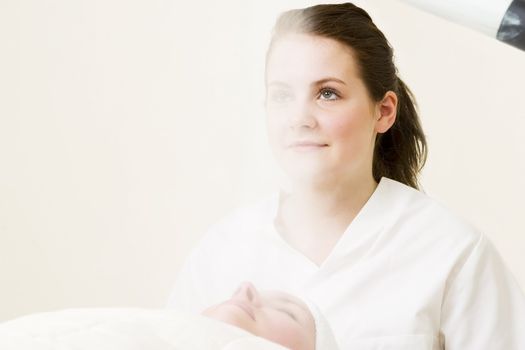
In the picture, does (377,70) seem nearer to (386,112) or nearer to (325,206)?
(386,112)

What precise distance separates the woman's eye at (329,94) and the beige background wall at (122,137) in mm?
94

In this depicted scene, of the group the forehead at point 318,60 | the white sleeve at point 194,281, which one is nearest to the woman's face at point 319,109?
the forehead at point 318,60

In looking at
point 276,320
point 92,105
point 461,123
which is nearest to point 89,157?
point 92,105

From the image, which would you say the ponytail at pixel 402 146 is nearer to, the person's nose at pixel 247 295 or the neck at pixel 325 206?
the neck at pixel 325 206

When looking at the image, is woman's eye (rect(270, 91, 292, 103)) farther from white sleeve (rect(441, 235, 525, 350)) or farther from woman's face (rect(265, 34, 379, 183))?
white sleeve (rect(441, 235, 525, 350))

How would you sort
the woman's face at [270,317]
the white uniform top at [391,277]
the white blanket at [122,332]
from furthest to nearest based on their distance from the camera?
the white uniform top at [391,277] → the woman's face at [270,317] → the white blanket at [122,332]

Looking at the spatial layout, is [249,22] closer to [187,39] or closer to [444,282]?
[187,39]

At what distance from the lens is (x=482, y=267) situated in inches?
37.4

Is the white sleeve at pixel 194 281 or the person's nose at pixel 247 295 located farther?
the white sleeve at pixel 194 281

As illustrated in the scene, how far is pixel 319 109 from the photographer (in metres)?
0.92

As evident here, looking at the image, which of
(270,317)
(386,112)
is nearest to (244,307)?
(270,317)

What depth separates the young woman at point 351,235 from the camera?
922 mm

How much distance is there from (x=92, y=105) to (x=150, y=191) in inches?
4.3

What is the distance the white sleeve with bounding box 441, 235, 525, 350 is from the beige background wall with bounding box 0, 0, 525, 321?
0.74ft
